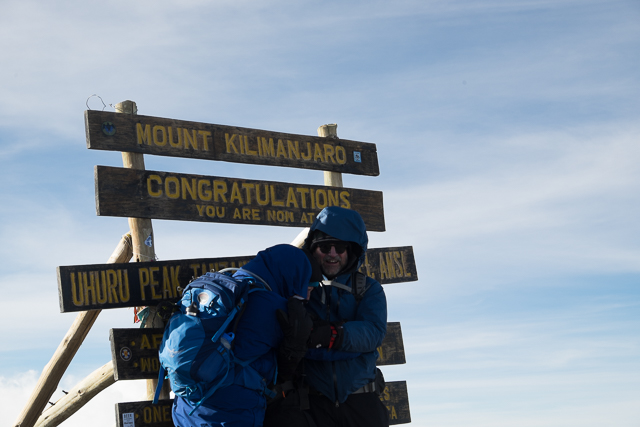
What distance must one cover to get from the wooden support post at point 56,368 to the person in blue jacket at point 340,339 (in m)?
3.15

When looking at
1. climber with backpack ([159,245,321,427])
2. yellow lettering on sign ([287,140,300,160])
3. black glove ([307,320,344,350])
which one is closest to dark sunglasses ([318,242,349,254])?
black glove ([307,320,344,350])

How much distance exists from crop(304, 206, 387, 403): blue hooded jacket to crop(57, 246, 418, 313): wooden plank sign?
152cm

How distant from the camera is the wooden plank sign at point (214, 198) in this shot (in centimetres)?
653

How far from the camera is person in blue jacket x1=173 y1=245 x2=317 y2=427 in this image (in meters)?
4.61

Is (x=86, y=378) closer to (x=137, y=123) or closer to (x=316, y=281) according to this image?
(x=137, y=123)

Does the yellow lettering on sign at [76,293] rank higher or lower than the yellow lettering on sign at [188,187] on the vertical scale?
lower

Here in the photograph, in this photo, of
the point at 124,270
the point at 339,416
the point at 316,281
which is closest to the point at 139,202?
the point at 124,270

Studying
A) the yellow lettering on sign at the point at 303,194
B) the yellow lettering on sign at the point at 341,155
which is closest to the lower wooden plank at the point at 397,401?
the yellow lettering on sign at the point at 303,194

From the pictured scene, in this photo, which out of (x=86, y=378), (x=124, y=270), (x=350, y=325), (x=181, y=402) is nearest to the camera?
(x=181, y=402)

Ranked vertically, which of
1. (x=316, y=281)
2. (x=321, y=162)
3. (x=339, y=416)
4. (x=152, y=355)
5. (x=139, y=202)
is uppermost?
(x=321, y=162)

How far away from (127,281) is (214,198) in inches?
50.9

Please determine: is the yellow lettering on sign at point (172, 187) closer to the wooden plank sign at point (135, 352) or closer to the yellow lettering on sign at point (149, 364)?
the wooden plank sign at point (135, 352)

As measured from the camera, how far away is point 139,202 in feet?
21.9

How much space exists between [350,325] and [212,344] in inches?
52.3
